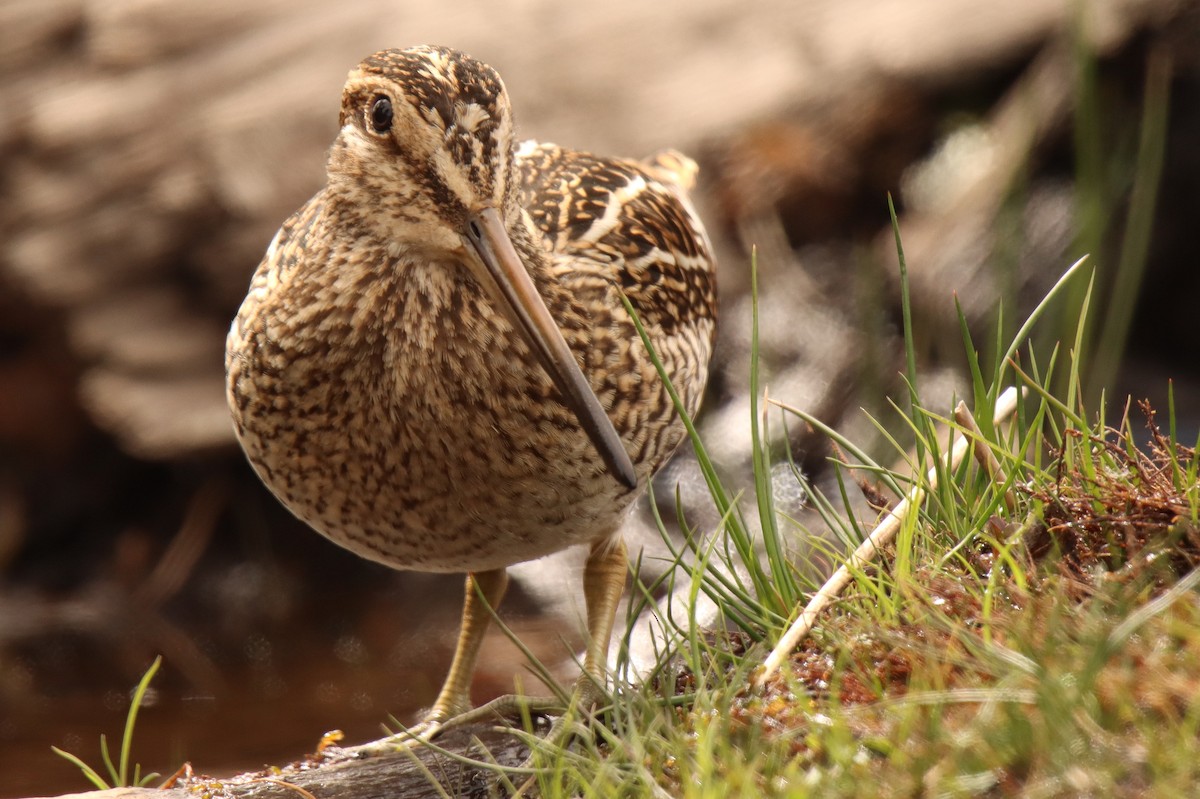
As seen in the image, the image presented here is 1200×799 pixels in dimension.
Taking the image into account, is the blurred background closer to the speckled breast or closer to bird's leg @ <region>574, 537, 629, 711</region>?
bird's leg @ <region>574, 537, 629, 711</region>

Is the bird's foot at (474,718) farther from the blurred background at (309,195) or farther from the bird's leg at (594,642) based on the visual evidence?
the blurred background at (309,195)

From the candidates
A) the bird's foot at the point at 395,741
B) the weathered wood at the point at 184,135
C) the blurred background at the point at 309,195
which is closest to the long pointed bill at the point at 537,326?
the bird's foot at the point at 395,741

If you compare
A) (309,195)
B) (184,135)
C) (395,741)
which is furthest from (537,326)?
(184,135)

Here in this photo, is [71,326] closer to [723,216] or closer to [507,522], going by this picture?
[723,216]

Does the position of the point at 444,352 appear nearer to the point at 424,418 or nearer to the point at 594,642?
the point at 424,418

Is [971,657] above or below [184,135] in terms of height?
below

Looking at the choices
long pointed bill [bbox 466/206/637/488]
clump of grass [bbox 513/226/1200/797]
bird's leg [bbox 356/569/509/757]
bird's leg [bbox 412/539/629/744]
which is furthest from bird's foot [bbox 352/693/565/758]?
long pointed bill [bbox 466/206/637/488]
